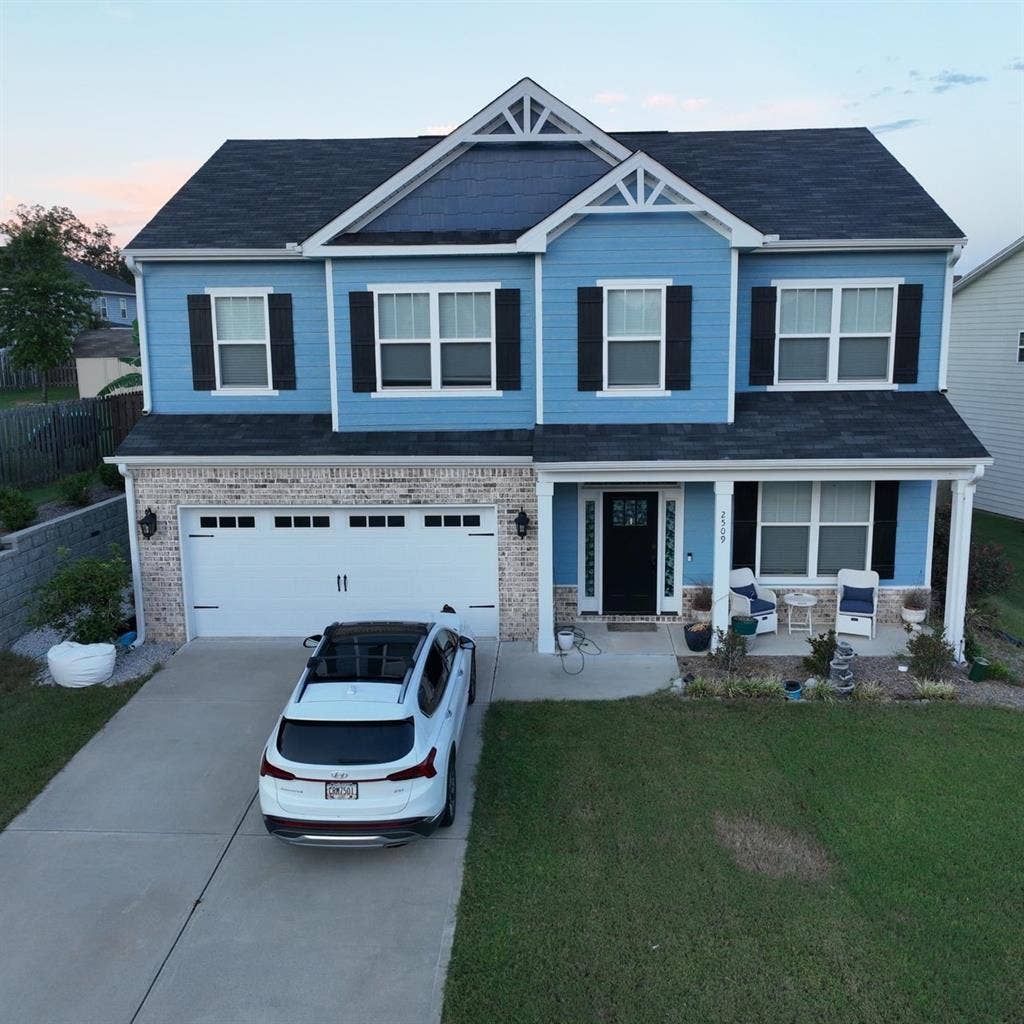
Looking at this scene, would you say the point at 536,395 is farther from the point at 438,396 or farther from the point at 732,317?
the point at 732,317

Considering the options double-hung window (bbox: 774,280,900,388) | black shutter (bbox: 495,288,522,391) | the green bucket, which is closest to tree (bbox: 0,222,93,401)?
black shutter (bbox: 495,288,522,391)

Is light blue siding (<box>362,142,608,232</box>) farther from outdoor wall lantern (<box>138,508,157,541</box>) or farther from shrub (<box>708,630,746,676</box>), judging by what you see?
shrub (<box>708,630,746,676</box>)

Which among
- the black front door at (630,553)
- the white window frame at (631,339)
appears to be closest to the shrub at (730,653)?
the black front door at (630,553)

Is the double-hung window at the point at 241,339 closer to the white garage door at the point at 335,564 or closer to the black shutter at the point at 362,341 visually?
the black shutter at the point at 362,341

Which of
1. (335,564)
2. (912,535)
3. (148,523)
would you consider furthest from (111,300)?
(912,535)

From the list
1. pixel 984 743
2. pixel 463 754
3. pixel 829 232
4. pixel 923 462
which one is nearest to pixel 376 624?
pixel 463 754

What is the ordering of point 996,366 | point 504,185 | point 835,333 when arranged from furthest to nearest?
1. point 996,366
2. point 835,333
3. point 504,185

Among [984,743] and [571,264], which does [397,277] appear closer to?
[571,264]
